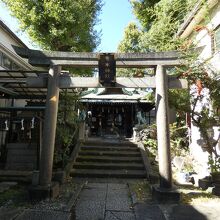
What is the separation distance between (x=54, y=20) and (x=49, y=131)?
14569 millimetres

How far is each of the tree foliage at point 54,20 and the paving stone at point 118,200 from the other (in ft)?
47.7

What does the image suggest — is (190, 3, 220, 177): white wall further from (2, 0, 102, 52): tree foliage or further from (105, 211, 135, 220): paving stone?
(2, 0, 102, 52): tree foliage

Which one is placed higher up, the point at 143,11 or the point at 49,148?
the point at 143,11

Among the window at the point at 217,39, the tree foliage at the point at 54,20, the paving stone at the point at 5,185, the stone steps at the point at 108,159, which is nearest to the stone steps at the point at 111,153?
the stone steps at the point at 108,159

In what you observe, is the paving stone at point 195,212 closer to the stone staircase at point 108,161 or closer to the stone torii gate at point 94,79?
the stone torii gate at point 94,79

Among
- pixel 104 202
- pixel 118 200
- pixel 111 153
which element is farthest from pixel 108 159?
pixel 104 202

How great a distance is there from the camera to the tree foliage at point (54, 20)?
66.5ft

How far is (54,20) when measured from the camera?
20766 millimetres

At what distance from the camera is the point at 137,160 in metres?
13.1

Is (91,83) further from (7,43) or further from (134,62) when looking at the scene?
(7,43)

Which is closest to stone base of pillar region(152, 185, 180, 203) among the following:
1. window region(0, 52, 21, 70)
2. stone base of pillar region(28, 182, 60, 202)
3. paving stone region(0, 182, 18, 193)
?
stone base of pillar region(28, 182, 60, 202)

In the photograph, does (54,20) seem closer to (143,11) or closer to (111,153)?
(143,11)

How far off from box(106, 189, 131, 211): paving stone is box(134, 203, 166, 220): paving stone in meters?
0.31

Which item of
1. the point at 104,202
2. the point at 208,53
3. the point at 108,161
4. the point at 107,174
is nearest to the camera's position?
the point at 104,202
